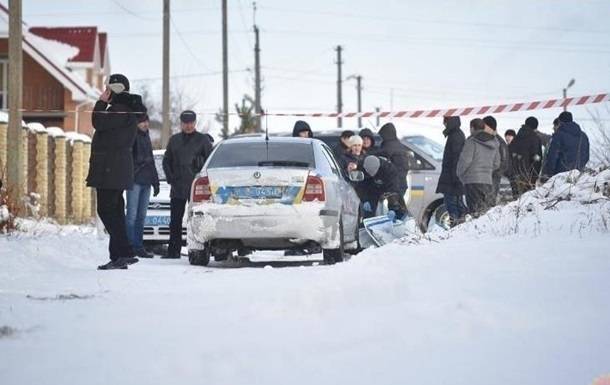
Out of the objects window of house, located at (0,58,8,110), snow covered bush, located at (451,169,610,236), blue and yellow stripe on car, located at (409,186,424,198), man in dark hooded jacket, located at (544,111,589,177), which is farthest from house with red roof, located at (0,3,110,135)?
snow covered bush, located at (451,169,610,236)

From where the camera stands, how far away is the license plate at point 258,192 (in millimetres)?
10906

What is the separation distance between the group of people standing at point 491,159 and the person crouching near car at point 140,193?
366 centimetres

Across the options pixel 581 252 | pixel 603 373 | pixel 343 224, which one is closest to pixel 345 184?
pixel 343 224

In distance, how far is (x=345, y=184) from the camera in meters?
12.5

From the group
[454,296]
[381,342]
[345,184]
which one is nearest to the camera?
[381,342]

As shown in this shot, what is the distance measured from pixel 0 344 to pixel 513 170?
465 inches

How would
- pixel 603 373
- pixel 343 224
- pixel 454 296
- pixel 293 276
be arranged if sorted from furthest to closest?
pixel 343 224 → pixel 293 276 → pixel 454 296 → pixel 603 373

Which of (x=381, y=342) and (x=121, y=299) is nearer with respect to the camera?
(x=381, y=342)

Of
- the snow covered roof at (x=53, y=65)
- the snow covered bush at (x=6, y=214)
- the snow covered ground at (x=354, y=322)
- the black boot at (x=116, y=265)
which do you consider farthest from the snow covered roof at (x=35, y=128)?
the snow covered roof at (x=53, y=65)

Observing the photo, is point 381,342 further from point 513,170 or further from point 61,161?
point 61,161

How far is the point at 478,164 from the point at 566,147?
1.82 metres

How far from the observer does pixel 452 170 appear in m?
14.2

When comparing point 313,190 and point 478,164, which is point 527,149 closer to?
point 478,164

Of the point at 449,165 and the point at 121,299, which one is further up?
the point at 449,165
